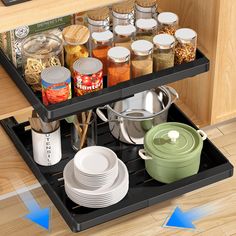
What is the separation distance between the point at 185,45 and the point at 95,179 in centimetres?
51

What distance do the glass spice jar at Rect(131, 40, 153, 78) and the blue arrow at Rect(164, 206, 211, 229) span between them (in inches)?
19.1

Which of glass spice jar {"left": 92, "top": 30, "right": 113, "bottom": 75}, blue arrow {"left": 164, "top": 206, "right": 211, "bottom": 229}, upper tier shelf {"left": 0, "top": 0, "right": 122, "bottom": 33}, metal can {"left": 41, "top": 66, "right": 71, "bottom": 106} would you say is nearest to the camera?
upper tier shelf {"left": 0, "top": 0, "right": 122, "bottom": 33}

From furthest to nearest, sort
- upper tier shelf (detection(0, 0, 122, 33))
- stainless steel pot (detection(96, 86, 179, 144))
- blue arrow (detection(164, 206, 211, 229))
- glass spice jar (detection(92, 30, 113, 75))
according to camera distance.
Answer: stainless steel pot (detection(96, 86, 179, 144)) → blue arrow (detection(164, 206, 211, 229)) → glass spice jar (detection(92, 30, 113, 75)) → upper tier shelf (detection(0, 0, 122, 33))

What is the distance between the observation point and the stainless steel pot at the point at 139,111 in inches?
122

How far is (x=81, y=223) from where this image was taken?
2836mm

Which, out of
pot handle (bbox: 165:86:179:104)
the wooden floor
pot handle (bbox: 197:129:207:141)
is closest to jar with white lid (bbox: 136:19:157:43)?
pot handle (bbox: 165:86:179:104)

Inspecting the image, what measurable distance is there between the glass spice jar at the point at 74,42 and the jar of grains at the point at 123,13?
0.41 ft

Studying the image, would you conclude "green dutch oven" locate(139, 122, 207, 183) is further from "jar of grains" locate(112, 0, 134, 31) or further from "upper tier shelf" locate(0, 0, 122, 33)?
"upper tier shelf" locate(0, 0, 122, 33)

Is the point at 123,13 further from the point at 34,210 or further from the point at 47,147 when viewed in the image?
the point at 34,210

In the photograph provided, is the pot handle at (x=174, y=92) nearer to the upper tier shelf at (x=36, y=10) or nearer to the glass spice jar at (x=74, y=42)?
the glass spice jar at (x=74, y=42)

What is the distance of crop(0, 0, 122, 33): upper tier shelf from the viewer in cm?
252

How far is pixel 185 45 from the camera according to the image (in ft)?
9.58

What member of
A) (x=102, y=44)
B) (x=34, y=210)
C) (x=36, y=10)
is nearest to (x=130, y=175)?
(x=34, y=210)

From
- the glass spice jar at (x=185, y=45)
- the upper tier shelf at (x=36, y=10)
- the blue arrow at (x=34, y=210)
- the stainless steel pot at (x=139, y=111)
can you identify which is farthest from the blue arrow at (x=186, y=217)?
the upper tier shelf at (x=36, y=10)
